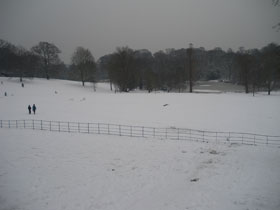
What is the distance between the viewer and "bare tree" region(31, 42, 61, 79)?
74750mm

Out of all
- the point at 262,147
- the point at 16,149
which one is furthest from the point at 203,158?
the point at 16,149

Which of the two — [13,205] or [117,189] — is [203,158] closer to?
[117,189]

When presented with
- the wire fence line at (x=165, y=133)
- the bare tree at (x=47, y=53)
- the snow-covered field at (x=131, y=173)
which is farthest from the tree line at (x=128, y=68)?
the snow-covered field at (x=131, y=173)

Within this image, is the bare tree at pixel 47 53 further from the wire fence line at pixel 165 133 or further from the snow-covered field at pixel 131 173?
the snow-covered field at pixel 131 173

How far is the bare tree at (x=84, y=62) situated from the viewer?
224 feet

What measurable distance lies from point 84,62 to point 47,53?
17.1 metres

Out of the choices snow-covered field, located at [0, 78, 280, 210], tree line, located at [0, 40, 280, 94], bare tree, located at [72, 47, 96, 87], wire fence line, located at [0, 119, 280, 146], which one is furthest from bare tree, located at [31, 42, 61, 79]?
snow-covered field, located at [0, 78, 280, 210]

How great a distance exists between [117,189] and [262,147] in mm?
13532

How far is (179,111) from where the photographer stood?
110 feet

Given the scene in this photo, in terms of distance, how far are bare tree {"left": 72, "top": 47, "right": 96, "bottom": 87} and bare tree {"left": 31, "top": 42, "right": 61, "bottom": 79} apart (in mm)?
12150

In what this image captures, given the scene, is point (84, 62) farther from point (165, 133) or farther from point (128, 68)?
point (165, 133)

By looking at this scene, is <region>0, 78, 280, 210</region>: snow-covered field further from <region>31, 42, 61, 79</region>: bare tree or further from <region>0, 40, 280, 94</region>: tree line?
<region>31, 42, 61, 79</region>: bare tree

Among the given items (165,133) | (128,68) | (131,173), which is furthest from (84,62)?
(131,173)

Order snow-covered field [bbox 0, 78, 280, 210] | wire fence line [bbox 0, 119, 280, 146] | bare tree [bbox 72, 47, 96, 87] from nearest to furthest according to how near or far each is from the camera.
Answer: snow-covered field [bbox 0, 78, 280, 210] → wire fence line [bbox 0, 119, 280, 146] → bare tree [bbox 72, 47, 96, 87]
